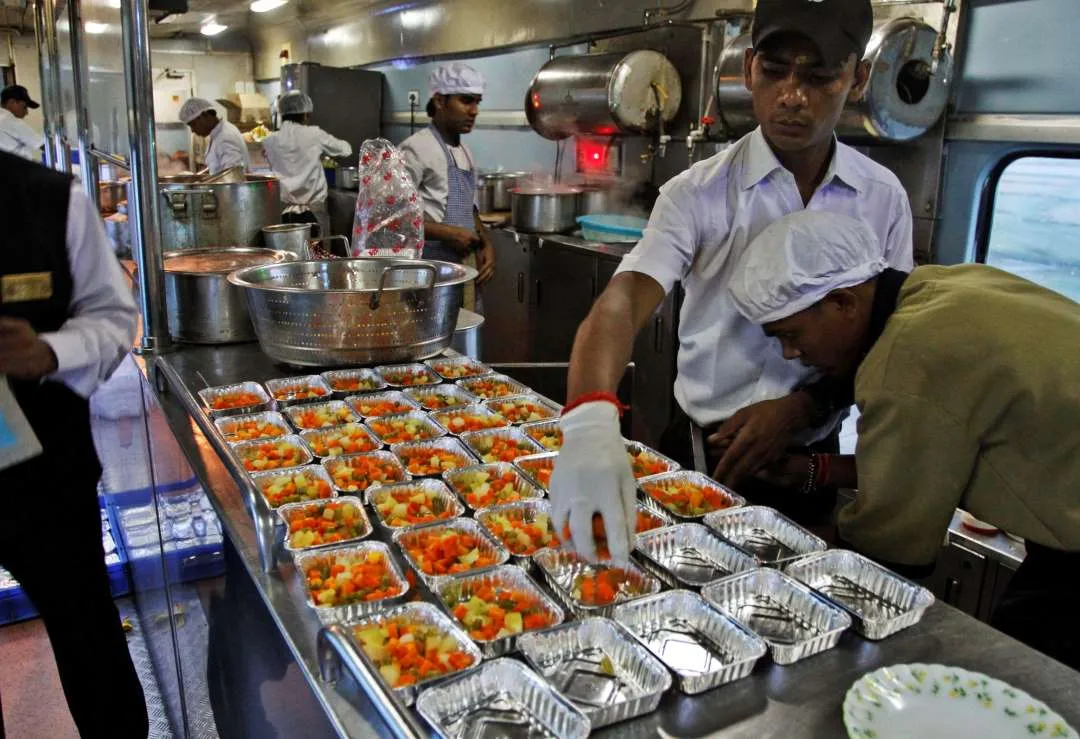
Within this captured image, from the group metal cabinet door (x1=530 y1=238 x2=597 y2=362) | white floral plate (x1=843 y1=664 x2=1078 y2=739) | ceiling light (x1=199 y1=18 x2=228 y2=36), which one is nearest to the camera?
white floral plate (x1=843 y1=664 x2=1078 y2=739)

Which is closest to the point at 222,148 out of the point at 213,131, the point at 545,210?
the point at 213,131

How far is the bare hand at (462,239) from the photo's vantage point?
4398 mm

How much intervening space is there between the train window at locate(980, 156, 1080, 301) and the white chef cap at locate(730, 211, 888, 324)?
6.71 feet

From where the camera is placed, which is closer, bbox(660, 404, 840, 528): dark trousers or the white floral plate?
the white floral plate

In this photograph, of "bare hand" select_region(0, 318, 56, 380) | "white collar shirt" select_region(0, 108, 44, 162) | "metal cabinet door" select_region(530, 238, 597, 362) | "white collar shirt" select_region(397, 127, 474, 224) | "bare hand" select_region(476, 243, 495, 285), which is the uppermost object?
"white collar shirt" select_region(0, 108, 44, 162)

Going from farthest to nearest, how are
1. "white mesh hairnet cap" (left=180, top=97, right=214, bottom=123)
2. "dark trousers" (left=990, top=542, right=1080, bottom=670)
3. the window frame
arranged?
"white mesh hairnet cap" (left=180, top=97, right=214, bottom=123) → the window frame → "dark trousers" (left=990, top=542, right=1080, bottom=670)

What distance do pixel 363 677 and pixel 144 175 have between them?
6.51 feet

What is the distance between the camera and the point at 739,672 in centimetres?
111

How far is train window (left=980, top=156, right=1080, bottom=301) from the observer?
125 inches

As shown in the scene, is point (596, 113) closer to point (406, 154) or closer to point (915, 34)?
point (406, 154)

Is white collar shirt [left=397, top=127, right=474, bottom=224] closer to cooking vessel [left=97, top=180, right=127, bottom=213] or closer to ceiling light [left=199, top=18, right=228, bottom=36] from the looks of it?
cooking vessel [left=97, top=180, right=127, bottom=213]

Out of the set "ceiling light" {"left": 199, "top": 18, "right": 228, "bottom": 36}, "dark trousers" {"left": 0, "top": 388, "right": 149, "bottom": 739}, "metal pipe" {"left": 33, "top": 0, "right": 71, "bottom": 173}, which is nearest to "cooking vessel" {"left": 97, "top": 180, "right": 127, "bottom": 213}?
"metal pipe" {"left": 33, "top": 0, "right": 71, "bottom": 173}

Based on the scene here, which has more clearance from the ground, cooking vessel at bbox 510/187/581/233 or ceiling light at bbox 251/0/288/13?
ceiling light at bbox 251/0/288/13

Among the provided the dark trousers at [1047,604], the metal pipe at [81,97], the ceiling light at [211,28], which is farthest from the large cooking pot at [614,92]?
the ceiling light at [211,28]
